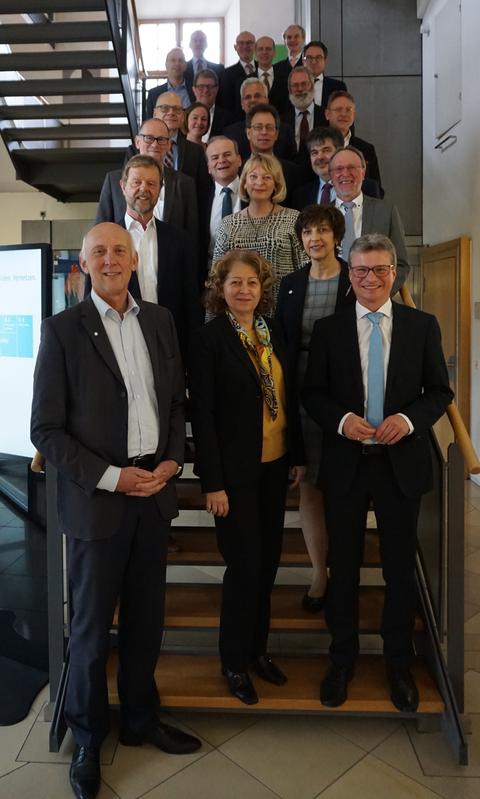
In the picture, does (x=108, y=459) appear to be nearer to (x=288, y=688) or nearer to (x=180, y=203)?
(x=288, y=688)

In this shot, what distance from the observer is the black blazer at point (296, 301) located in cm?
259

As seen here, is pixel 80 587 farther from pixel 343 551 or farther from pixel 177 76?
pixel 177 76

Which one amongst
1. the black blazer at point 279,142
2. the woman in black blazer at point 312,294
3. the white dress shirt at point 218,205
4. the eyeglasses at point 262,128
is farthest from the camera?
the black blazer at point 279,142

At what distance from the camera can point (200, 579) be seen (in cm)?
403

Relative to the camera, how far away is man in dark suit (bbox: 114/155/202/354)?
271 cm

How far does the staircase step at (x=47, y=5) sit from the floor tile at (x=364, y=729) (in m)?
5.76

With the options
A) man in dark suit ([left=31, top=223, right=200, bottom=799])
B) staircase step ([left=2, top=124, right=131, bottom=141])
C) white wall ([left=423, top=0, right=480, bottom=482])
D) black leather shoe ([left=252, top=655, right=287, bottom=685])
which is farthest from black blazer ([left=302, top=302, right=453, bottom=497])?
staircase step ([left=2, top=124, right=131, bottom=141])

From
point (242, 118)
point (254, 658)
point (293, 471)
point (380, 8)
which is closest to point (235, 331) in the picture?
point (293, 471)

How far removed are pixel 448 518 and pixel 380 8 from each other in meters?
8.04

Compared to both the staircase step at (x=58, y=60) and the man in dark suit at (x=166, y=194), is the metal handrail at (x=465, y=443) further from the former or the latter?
the staircase step at (x=58, y=60)

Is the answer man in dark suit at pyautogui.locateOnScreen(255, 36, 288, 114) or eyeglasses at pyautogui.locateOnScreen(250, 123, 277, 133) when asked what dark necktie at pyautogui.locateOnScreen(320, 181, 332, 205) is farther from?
man in dark suit at pyautogui.locateOnScreen(255, 36, 288, 114)

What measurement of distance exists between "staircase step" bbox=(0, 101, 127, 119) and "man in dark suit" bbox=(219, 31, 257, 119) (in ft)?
4.45

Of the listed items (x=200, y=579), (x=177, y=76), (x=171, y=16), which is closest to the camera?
(x=200, y=579)

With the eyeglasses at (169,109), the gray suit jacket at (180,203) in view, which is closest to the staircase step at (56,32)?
the eyeglasses at (169,109)
